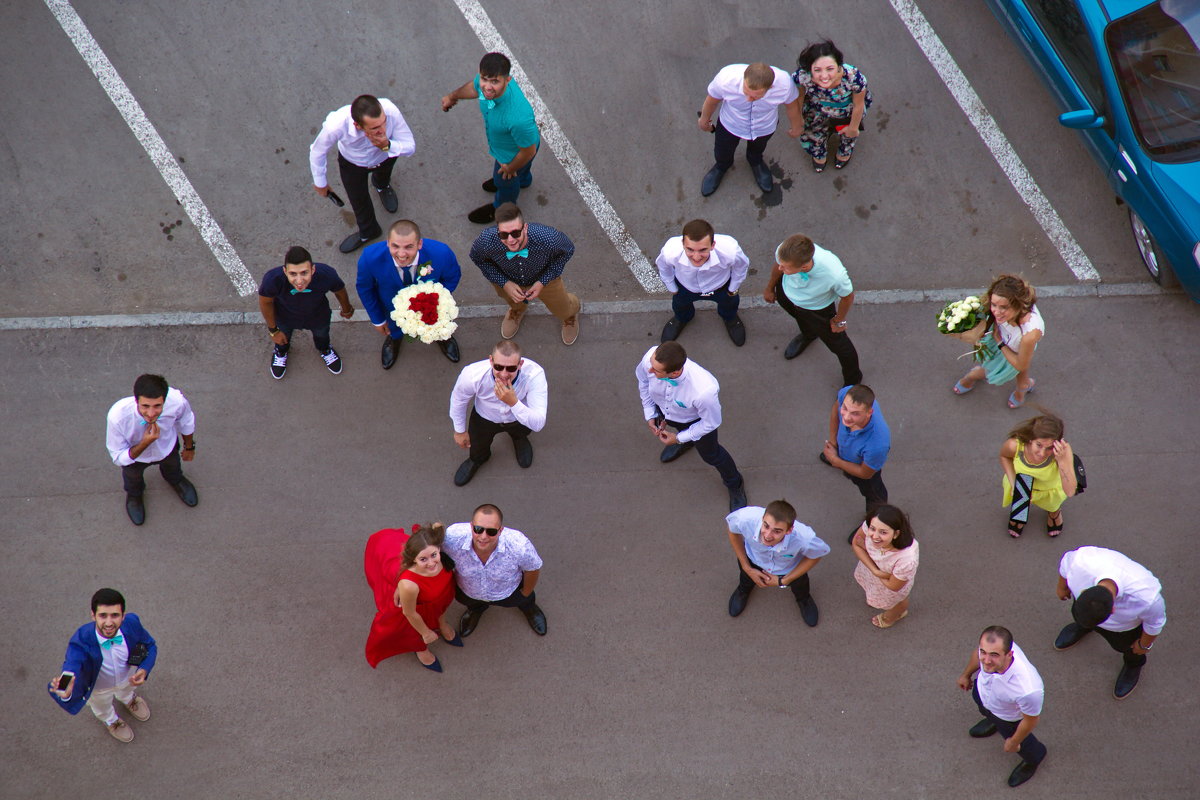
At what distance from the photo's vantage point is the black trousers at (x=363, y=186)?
7734 mm

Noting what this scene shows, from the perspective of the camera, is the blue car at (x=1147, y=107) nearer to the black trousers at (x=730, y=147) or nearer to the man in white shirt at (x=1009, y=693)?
the black trousers at (x=730, y=147)

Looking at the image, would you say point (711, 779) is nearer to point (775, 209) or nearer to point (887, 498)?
point (887, 498)

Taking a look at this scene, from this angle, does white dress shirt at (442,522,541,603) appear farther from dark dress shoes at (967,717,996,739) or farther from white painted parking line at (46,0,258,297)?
white painted parking line at (46,0,258,297)

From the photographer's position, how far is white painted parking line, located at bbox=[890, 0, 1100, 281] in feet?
27.3

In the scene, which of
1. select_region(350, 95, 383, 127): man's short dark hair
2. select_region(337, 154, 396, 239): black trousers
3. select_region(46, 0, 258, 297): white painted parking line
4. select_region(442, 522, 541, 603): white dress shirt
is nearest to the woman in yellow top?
select_region(442, 522, 541, 603): white dress shirt

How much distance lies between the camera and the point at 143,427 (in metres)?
6.63

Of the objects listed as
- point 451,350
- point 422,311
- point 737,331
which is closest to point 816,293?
point 737,331

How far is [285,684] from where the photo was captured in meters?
6.89

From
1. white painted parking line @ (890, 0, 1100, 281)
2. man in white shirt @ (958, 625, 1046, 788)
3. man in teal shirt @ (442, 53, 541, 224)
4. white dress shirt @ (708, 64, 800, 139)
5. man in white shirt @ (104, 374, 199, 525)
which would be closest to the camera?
man in white shirt @ (958, 625, 1046, 788)

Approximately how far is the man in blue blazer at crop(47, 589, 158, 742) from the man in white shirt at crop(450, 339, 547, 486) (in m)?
2.39

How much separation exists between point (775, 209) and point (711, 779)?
4.68m

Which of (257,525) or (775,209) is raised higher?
(775,209)

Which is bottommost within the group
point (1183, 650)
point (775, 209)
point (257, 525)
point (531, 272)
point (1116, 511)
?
point (1183, 650)

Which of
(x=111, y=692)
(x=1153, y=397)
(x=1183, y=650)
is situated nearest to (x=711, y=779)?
(x=1183, y=650)
